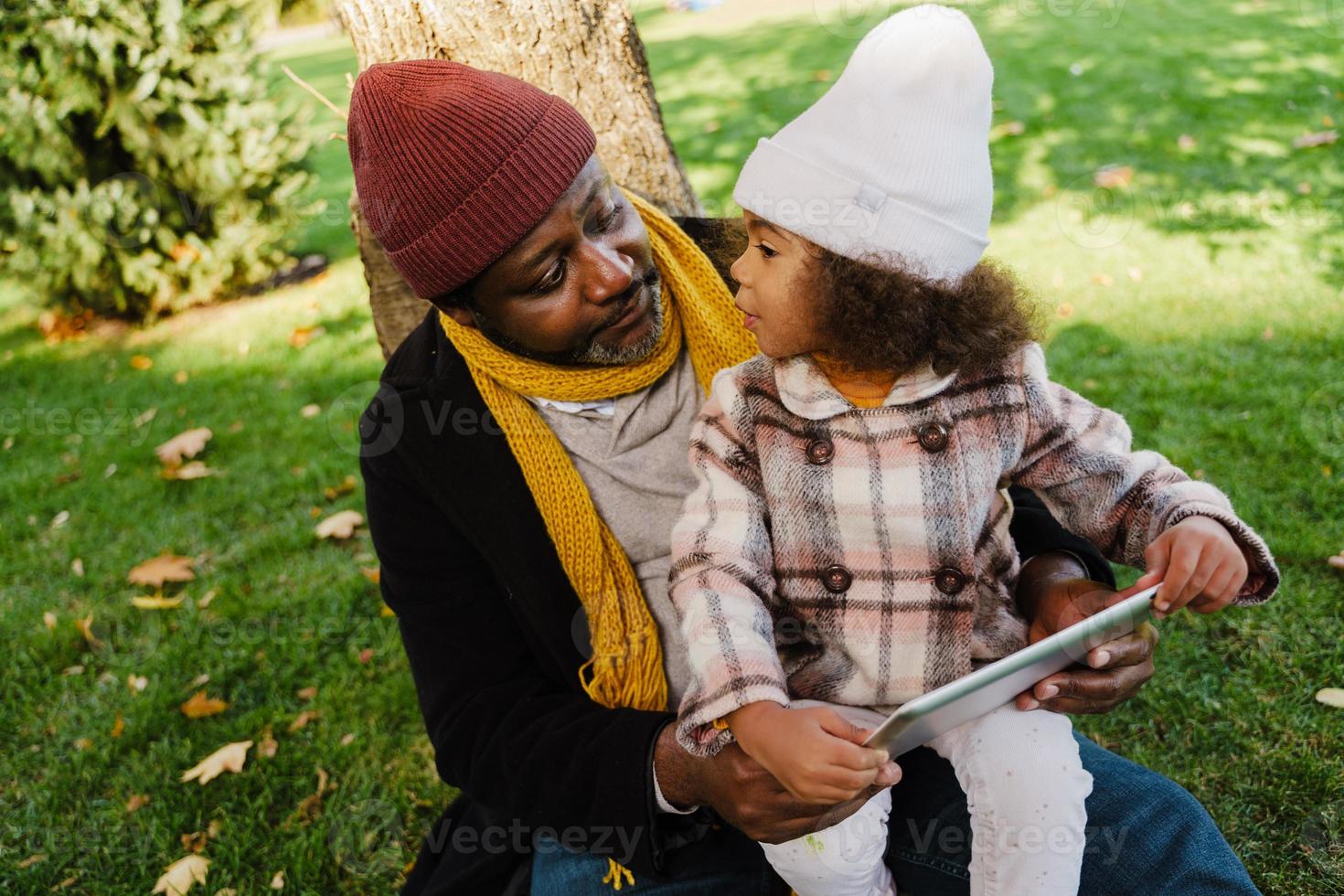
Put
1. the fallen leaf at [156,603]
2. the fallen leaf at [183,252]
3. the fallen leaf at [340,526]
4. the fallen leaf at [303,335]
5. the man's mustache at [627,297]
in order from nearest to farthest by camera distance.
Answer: the man's mustache at [627,297], the fallen leaf at [156,603], the fallen leaf at [340,526], the fallen leaf at [303,335], the fallen leaf at [183,252]

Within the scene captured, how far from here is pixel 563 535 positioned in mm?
2027

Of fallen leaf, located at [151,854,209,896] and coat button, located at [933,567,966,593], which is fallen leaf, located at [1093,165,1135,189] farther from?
fallen leaf, located at [151,854,209,896]

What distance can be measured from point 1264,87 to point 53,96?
28.2 ft

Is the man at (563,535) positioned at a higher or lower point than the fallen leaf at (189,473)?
higher

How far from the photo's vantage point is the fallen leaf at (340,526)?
4348 mm

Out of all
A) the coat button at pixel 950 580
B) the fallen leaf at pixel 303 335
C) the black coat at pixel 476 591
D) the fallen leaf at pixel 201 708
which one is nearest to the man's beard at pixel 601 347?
the black coat at pixel 476 591

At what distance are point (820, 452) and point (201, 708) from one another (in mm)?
2626

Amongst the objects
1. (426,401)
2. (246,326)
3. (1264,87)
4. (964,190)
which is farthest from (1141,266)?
(246,326)

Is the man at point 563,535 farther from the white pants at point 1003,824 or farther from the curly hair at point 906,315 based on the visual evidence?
the curly hair at point 906,315

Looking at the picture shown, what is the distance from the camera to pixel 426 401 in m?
2.10

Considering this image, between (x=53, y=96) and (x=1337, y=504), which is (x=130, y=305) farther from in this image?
(x=1337, y=504)

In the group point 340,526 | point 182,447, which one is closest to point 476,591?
point 340,526

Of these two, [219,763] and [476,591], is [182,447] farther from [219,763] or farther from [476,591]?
[476,591]

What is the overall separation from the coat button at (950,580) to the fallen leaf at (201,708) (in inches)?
106
